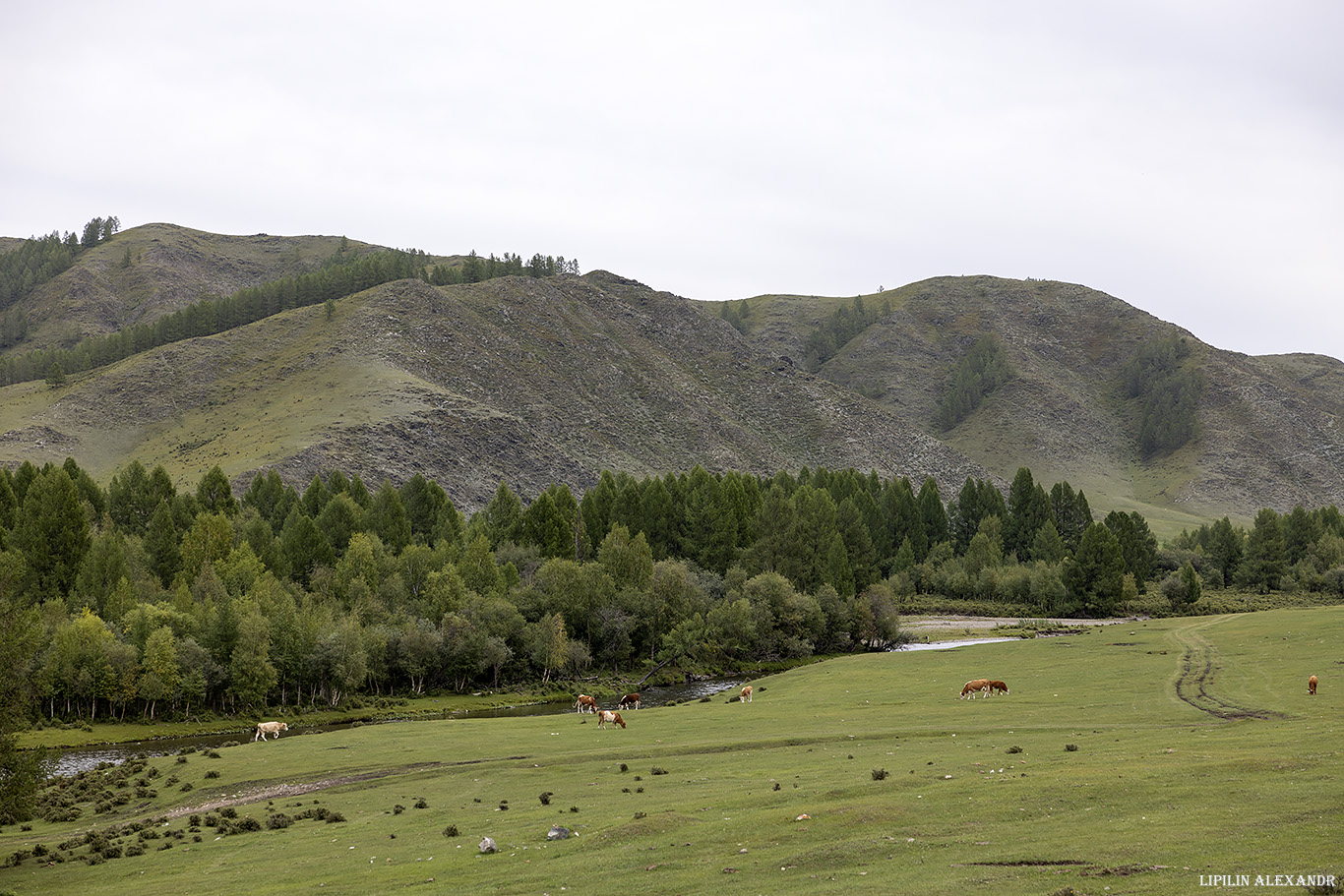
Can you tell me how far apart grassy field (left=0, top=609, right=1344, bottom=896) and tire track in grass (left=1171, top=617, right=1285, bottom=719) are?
410 millimetres

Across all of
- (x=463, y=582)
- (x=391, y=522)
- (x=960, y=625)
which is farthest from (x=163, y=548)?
(x=960, y=625)

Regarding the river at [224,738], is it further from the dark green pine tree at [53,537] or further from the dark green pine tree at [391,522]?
the dark green pine tree at [391,522]

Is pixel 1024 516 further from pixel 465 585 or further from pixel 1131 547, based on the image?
pixel 465 585

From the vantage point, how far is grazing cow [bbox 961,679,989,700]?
58.4 meters

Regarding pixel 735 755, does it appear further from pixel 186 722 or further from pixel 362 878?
pixel 186 722

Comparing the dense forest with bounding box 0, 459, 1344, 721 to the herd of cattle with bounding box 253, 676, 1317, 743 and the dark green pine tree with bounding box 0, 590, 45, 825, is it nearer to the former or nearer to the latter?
the dark green pine tree with bounding box 0, 590, 45, 825

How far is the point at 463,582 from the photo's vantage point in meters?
105

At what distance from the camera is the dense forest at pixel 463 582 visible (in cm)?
8300

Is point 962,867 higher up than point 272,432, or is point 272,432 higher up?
point 272,432

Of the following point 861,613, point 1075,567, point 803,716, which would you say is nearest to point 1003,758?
point 803,716

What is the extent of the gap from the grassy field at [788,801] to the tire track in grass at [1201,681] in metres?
0.41

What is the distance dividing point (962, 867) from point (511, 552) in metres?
108

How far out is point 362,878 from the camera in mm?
26359

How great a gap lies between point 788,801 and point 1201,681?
37748 mm
